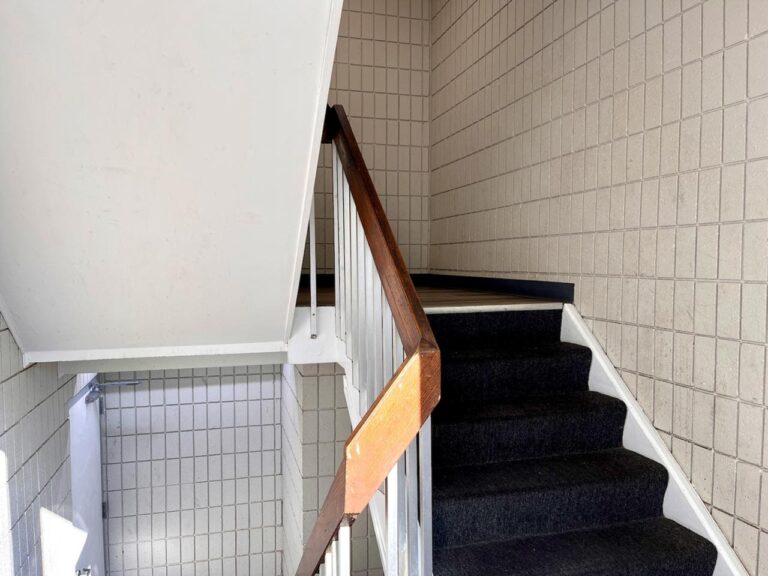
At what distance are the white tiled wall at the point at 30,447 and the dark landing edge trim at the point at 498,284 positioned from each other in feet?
4.51

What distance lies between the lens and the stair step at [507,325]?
2.49 meters

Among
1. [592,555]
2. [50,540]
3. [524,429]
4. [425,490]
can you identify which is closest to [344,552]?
[425,490]

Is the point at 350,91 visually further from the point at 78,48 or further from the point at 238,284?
the point at 78,48

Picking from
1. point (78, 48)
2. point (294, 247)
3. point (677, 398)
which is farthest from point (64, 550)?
point (677, 398)

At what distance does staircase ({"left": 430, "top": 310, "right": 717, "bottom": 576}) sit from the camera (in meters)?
1.65

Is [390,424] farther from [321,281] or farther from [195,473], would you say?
Result: [195,473]

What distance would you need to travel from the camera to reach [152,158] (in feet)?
4.55

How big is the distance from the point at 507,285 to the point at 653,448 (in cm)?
125

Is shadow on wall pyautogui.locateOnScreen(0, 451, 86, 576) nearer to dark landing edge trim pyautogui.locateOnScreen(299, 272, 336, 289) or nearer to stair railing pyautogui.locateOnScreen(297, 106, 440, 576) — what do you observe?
stair railing pyautogui.locateOnScreen(297, 106, 440, 576)

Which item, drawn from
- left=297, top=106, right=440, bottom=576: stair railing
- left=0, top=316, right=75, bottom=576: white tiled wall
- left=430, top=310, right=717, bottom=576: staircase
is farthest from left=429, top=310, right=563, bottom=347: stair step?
left=0, top=316, right=75, bottom=576: white tiled wall

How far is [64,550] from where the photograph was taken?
8.52ft

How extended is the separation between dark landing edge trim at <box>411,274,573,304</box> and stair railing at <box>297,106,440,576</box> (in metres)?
1.13

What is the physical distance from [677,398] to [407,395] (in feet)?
3.85

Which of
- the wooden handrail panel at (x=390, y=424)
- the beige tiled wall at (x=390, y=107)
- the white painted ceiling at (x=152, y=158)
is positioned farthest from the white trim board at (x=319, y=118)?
the beige tiled wall at (x=390, y=107)
